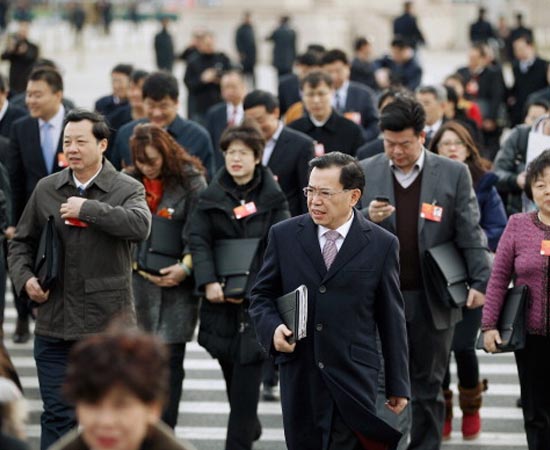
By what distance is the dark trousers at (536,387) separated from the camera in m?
8.58

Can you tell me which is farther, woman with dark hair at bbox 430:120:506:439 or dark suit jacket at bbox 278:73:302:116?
dark suit jacket at bbox 278:73:302:116

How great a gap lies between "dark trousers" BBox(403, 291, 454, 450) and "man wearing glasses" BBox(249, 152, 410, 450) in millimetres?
1393

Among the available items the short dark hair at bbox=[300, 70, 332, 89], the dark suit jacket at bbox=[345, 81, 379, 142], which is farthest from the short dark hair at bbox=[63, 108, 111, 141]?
the dark suit jacket at bbox=[345, 81, 379, 142]

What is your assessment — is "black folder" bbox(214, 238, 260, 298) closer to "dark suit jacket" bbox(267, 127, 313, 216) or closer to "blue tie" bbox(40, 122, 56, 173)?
"dark suit jacket" bbox(267, 127, 313, 216)

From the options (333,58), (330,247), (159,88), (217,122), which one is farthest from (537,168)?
(333,58)

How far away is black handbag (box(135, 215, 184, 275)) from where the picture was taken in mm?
9914

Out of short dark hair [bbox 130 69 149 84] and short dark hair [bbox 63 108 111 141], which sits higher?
short dark hair [bbox 130 69 149 84]

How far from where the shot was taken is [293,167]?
11.3m

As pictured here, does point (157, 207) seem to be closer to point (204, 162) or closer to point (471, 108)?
point (204, 162)

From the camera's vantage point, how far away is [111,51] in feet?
183

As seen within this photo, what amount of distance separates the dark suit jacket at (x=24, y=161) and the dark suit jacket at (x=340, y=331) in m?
4.41

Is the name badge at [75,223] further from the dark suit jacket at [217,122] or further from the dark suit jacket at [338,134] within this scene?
the dark suit jacket at [217,122]

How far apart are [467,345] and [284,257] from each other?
2.84 meters

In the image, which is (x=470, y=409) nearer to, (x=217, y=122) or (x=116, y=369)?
(x=217, y=122)
